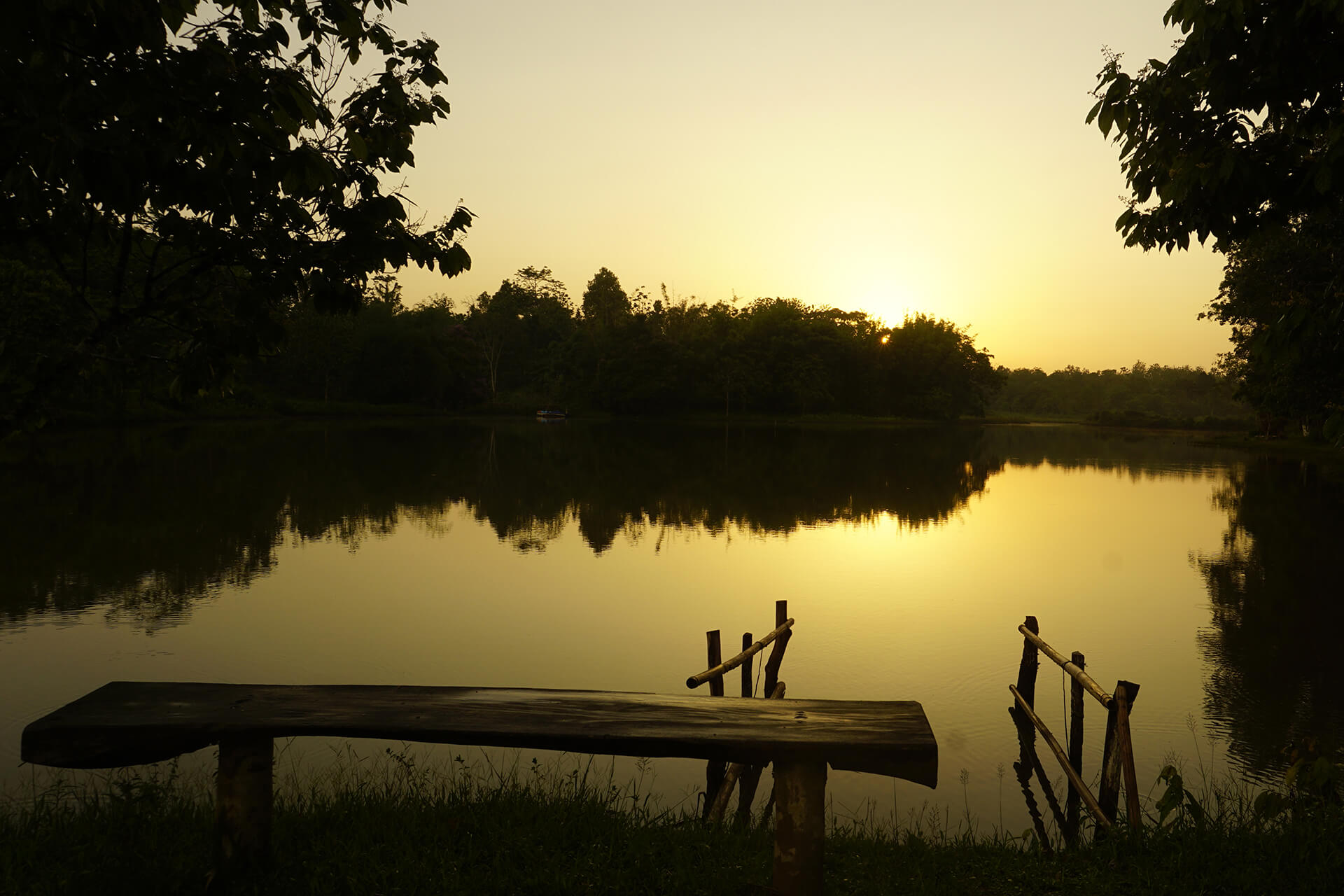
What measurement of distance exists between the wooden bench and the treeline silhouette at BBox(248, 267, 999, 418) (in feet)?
239

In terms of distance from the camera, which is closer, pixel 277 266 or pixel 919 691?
pixel 277 266

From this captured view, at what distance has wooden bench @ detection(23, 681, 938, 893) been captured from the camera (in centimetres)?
426

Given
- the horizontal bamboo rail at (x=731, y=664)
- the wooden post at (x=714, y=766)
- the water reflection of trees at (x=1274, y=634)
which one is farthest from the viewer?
the water reflection of trees at (x=1274, y=634)

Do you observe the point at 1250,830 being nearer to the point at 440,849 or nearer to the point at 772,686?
the point at 772,686

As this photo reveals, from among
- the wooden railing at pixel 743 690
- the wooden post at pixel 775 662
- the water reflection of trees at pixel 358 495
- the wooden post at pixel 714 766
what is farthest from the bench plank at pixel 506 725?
the water reflection of trees at pixel 358 495

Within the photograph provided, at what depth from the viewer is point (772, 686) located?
919 centimetres

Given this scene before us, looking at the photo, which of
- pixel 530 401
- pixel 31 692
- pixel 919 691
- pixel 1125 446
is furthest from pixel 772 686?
pixel 530 401

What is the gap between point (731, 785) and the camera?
7.44m

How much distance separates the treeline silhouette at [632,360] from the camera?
86312mm

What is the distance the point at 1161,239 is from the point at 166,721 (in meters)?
7.69

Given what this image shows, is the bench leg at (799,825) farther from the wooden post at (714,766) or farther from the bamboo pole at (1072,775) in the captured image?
the wooden post at (714,766)

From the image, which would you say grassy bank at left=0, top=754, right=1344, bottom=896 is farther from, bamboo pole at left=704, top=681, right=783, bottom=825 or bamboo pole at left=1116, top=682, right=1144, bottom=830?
bamboo pole at left=704, top=681, right=783, bottom=825

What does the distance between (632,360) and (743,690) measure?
82978 millimetres

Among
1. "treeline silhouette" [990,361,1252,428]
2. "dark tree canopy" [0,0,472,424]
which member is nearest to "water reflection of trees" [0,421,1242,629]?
"dark tree canopy" [0,0,472,424]
